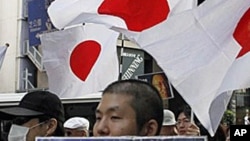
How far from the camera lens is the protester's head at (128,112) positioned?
2.52 m

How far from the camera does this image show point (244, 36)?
159 inches

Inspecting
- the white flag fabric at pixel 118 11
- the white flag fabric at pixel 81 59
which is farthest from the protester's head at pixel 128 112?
the white flag fabric at pixel 81 59

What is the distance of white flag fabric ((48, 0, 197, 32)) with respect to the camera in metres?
4.83

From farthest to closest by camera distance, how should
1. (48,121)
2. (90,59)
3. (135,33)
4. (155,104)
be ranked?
(90,59) < (135,33) < (48,121) < (155,104)

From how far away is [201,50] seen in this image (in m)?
3.99

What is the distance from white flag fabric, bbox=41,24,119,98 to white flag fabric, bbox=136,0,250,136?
1.69 meters

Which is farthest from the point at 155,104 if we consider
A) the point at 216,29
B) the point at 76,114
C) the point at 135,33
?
the point at 76,114

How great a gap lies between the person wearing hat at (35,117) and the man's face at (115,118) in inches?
44.6

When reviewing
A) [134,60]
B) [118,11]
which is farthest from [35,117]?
[134,60]

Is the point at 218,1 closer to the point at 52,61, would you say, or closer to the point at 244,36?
the point at 244,36

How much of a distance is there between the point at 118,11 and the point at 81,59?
1128 millimetres

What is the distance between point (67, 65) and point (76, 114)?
12.4 ft

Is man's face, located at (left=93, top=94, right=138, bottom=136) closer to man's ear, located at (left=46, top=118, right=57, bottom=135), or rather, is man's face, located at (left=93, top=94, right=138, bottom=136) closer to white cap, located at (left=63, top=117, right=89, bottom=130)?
man's ear, located at (left=46, top=118, right=57, bottom=135)

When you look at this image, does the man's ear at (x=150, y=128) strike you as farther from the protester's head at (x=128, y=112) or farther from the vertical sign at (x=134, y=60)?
the vertical sign at (x=134, y=60)
